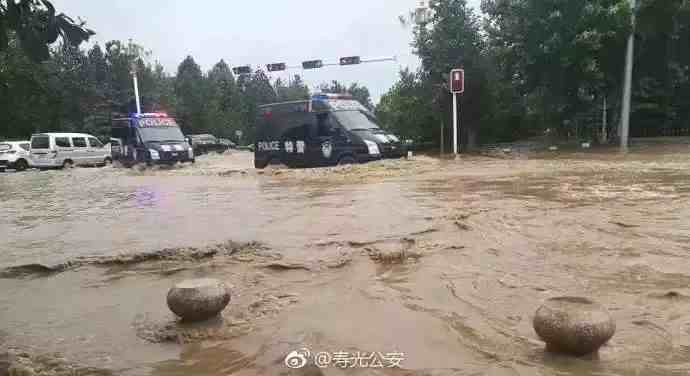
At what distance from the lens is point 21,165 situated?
2192 cm

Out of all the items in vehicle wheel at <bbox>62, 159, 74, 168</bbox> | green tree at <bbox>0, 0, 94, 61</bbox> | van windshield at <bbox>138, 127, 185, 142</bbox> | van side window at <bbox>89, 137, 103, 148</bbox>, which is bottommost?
vehicle wheel at <bbox>62, 159, 74, 168</bbox>

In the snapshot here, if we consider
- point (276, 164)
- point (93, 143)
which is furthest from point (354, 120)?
point (93, 143)

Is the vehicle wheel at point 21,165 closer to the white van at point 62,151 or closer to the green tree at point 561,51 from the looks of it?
the white van at point 62,151

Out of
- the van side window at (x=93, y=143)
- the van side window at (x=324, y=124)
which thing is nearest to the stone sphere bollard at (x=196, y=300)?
the van side window at (x=324, y=124)

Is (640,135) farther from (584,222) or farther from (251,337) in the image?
(251,337)

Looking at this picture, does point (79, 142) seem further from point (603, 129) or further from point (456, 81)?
point (603, 129)

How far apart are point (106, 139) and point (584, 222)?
33706 mm

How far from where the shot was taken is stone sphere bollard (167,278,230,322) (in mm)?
3625

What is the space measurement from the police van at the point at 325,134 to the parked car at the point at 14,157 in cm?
1211

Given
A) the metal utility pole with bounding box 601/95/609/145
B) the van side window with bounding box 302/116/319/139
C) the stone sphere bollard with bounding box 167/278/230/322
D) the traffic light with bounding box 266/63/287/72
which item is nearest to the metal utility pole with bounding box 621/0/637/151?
the metal utility pole with bounding box 601/95/609/145

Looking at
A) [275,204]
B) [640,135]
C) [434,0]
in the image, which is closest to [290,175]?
[275,204]

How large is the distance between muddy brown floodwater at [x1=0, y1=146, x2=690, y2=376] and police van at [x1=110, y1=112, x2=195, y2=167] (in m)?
8.97

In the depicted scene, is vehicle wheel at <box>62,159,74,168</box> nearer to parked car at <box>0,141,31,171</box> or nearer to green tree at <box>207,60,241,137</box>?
parked car at <box>0,141,31,171</box>

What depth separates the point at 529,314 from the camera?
11.8 ft
